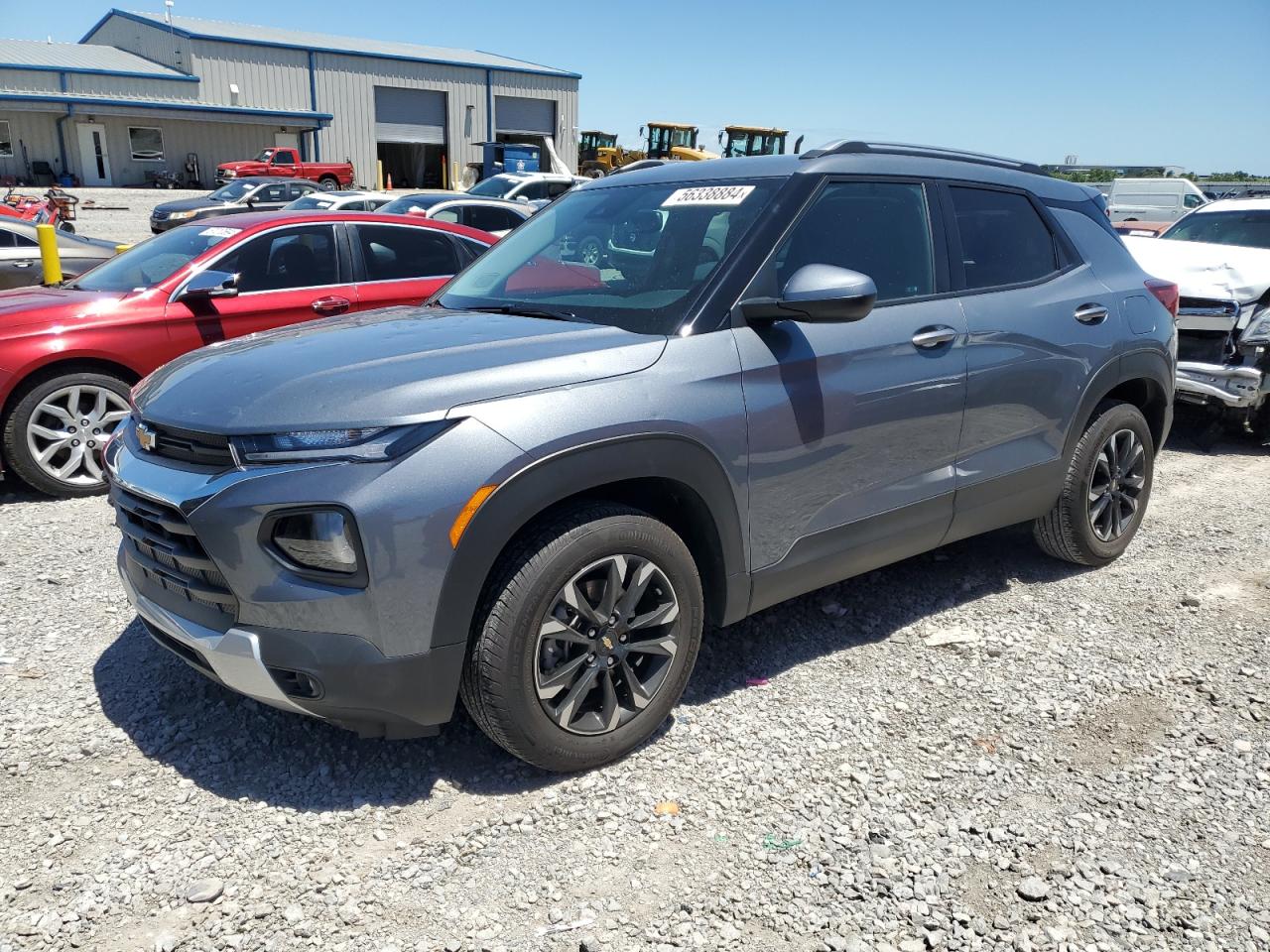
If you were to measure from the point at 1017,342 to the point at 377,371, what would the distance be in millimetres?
2560

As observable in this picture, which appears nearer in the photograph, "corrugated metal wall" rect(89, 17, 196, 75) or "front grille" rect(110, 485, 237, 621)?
"front grille" rect(110, 485, 237, 621)

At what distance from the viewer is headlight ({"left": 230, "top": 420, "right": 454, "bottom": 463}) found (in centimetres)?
251

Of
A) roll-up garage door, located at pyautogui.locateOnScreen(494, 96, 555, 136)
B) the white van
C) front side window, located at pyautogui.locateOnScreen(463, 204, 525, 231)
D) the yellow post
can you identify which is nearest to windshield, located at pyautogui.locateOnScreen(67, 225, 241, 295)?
the yellow post

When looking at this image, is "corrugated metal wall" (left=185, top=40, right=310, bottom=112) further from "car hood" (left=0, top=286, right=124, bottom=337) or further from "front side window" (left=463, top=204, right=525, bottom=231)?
"car hood" (left=0, top=286, right=124, bottom=337)

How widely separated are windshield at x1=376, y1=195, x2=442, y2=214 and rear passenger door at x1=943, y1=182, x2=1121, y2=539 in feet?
41.7

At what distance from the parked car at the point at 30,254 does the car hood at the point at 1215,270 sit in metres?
10.4

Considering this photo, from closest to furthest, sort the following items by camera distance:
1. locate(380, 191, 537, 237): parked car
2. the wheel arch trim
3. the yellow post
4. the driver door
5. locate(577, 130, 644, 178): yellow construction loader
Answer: the wheel arch trim → the driver door → the yellow post → locate(380, 191, 537, 237): parked car → locate(577, 130, 644, 178): yellow construction loader

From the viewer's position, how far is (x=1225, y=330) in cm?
709

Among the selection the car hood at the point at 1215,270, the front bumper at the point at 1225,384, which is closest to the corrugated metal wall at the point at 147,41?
the car hood at the point at 1215,270

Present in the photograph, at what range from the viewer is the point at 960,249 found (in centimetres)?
385

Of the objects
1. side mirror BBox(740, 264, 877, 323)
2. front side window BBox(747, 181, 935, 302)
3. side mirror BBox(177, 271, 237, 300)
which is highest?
front side window BBox(747, 181, 935, 302)

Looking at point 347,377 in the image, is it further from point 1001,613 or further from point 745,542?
point 1001,613

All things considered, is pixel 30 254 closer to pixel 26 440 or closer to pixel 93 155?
pixel 26 440

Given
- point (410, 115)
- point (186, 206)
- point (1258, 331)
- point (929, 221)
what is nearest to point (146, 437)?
point (929, 221)
